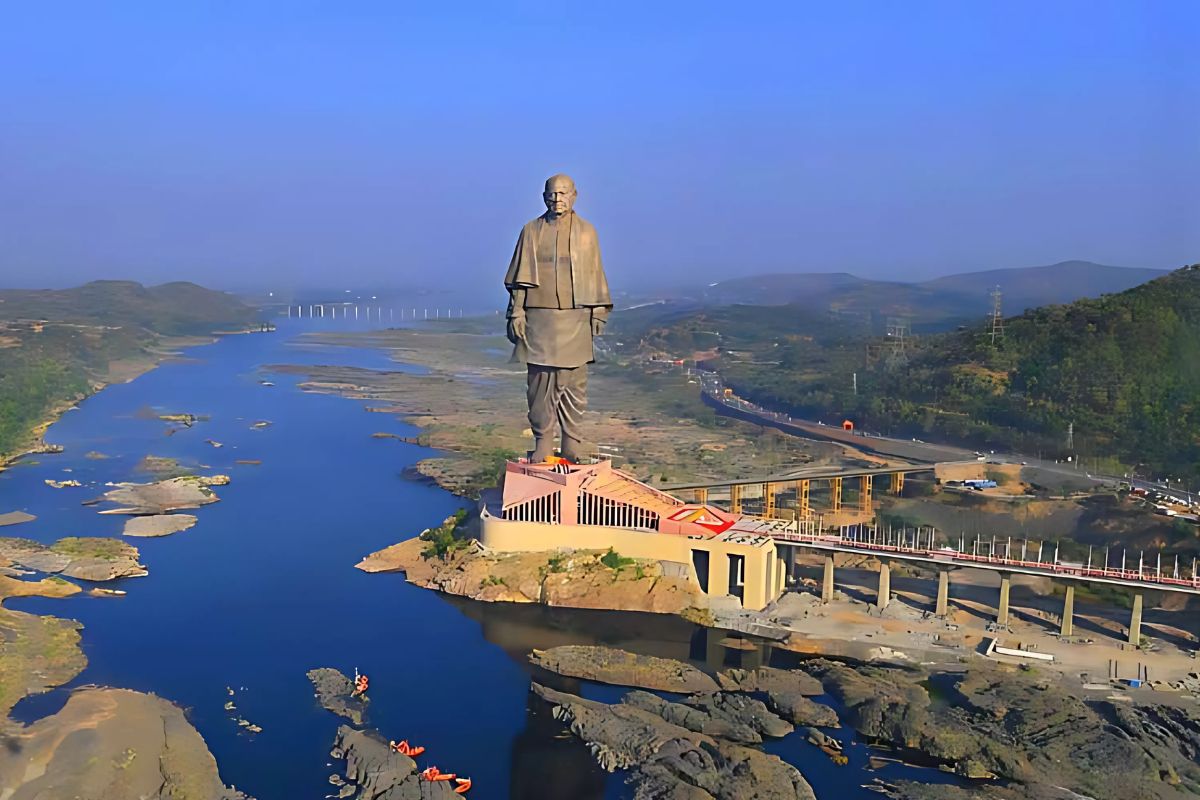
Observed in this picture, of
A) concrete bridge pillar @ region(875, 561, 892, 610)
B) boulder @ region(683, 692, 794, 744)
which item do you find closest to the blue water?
boulder @ region(683, 692, 794, 744)

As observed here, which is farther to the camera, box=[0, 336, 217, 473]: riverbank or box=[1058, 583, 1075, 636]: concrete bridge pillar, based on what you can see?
box=[0, 336, 217, 473]: riverbank

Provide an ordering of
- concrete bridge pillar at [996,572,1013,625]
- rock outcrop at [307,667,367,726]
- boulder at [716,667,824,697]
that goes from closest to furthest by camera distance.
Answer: rock outcrop at [307,667,367,726], boulder at [716,667,824,697], concrete bridge pillar at [996,572,1013,625]

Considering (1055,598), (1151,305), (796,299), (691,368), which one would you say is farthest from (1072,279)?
(1055,598)

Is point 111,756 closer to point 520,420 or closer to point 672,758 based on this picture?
point 672,758

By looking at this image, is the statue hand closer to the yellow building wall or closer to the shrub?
the yellow building wall

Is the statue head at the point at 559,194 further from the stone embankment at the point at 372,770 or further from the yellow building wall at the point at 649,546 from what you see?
the stone embankment at the point at 372,770

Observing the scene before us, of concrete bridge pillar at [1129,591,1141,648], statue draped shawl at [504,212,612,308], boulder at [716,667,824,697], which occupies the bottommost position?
boulder at [716,667,824,697]
